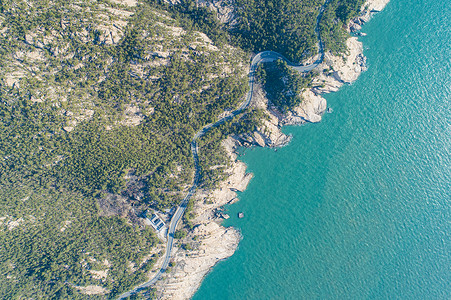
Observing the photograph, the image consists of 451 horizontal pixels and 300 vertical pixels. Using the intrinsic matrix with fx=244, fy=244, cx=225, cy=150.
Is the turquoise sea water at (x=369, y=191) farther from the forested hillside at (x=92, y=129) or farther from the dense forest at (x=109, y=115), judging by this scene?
the forested hillside at (x=92, y=129)

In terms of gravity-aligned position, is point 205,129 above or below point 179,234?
above

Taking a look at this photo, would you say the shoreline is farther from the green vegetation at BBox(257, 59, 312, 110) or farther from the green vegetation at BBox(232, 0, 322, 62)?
the green vegetation at BBox(232, 0, 322, 62)

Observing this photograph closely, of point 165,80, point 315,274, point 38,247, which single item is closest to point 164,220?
point 38,247

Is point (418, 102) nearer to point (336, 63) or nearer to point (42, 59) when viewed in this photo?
point (336, 63)

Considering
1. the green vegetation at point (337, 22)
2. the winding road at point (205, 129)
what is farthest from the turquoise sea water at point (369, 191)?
the winding road at point (205, 129)

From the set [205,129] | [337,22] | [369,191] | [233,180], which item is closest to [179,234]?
[233,180]

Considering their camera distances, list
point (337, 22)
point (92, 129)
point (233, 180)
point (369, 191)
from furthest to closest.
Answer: point (369, 191), point (337, 22), point (233, 180), point (92, 129)

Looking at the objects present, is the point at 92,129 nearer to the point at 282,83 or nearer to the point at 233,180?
the point at 233,180
